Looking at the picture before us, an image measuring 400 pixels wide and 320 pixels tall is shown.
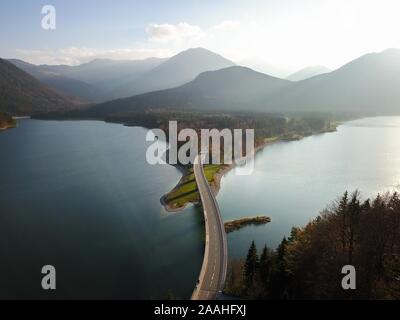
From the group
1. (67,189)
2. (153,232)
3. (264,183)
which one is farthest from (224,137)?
(153,232)

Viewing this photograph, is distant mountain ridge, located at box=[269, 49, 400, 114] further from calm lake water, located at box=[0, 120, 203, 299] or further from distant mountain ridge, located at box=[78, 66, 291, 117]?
calm lake water, located at box=[0, 120, 203, 299]

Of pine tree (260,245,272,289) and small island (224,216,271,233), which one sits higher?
pine tree (260,245,272,289)

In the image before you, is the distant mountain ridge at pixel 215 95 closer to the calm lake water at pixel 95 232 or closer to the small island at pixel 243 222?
the calm lake water at pixel 95 232

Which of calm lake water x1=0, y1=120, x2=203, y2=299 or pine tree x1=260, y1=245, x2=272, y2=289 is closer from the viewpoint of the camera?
pine tree x1=260, y1=245, x2=272, y2=289

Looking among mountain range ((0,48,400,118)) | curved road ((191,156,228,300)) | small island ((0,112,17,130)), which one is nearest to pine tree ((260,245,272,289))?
curved road ((191,156,228,300))

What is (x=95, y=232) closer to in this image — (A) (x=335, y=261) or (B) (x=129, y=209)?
(B) (x=129, y=209)

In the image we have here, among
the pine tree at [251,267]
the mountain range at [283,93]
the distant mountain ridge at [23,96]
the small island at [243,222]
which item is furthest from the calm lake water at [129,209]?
the mountain range at [283,93]
